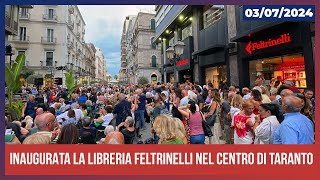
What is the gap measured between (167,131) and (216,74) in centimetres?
1316

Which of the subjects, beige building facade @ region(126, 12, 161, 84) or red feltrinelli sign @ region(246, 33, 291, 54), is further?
beige building facade @ region(126, 12, 161, 84)

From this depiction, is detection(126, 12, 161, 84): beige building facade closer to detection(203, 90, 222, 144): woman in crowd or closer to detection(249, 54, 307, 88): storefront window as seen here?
detection(249, 54, 307, 88): storefront window

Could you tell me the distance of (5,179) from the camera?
3.00 m

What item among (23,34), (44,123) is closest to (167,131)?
(44,123)

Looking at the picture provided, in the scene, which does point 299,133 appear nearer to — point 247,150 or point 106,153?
point 247,150

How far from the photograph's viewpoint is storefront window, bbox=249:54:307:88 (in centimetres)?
897

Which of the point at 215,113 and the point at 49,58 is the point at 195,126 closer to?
the point at 215,113

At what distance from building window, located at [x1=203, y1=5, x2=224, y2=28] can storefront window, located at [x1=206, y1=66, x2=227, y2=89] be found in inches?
122

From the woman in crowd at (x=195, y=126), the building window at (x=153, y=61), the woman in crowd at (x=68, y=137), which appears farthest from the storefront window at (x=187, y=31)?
the building window at (x=153, y=61)

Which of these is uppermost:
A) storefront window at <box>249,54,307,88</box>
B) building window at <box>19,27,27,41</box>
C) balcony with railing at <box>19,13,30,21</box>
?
balcony with railing at <box>19,13,30,21</box>

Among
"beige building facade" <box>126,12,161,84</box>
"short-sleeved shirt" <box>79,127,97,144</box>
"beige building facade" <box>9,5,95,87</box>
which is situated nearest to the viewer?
"short-sleeved shirt" <box>79,127,97,144</box>

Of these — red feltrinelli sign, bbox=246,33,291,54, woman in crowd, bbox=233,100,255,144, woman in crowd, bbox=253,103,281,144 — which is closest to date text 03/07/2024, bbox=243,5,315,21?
woman in crowd, bbox=233,100,255,144

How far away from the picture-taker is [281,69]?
33.6ft

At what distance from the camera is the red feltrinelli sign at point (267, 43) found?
8918 millimetres
